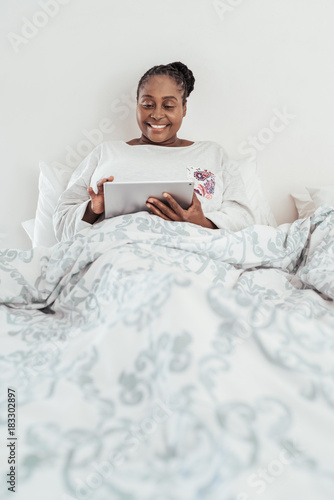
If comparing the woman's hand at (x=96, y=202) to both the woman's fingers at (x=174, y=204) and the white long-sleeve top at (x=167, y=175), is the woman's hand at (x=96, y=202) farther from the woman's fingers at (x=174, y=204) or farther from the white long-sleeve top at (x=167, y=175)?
the woman's fingers at (x=174, y=204)

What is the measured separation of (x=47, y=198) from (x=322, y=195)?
108cm

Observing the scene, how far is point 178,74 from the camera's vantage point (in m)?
1.62

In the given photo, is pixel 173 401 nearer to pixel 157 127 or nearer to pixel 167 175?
pixel 167 175

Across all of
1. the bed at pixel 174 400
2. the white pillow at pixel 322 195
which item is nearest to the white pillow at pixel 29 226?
the bed at pixel 174 400

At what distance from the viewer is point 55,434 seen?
49 centimetres

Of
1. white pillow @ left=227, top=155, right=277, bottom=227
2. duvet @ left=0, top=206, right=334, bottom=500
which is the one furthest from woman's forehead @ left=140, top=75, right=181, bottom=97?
duvet @ left=0, top=206, right=334, bottom=500

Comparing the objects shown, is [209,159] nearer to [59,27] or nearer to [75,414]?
[59,27]

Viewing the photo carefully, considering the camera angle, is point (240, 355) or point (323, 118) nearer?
point (240, 355)

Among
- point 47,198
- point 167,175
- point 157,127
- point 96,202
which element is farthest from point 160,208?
point 47,198

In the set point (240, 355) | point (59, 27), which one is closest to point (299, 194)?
point (59, 27)

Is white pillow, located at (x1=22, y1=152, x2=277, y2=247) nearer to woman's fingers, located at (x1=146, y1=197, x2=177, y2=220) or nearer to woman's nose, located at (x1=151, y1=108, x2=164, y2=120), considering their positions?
woman's nose, located at (x1=151, y1=108, x2=164, y2=120)

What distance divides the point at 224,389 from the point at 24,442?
23cm

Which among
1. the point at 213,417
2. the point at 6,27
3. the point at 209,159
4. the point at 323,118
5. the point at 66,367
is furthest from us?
the point at 323,118

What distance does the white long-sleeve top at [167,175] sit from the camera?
1.37 meters
